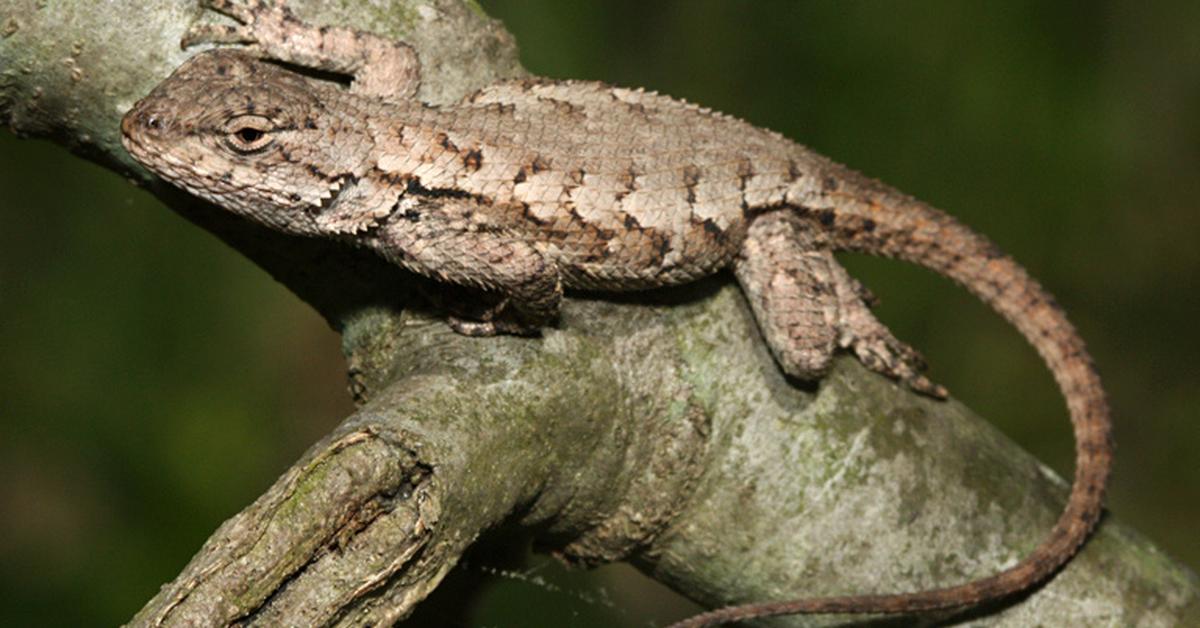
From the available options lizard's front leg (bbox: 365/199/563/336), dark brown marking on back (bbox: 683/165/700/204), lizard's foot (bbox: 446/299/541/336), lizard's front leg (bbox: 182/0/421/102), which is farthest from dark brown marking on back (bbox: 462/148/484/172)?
dark brown marking on back (bbox: 683/165/700/204)

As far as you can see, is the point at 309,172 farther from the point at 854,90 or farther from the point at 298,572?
the point at 854,90

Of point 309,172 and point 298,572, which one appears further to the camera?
point 309,172

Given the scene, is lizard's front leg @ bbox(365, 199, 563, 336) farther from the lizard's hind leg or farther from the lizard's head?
the lizard's hind leg

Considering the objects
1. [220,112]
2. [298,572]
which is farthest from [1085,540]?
[220,112]

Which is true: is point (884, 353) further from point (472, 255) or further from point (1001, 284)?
point (472, 255)

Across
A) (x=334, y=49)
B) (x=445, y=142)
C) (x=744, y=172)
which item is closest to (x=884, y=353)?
(x=744, y=172)

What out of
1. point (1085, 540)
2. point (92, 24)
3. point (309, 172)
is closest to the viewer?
point (92, 24)

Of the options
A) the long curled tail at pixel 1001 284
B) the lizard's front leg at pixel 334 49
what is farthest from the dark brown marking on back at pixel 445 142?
the long curled tail at pixel 1001 284
